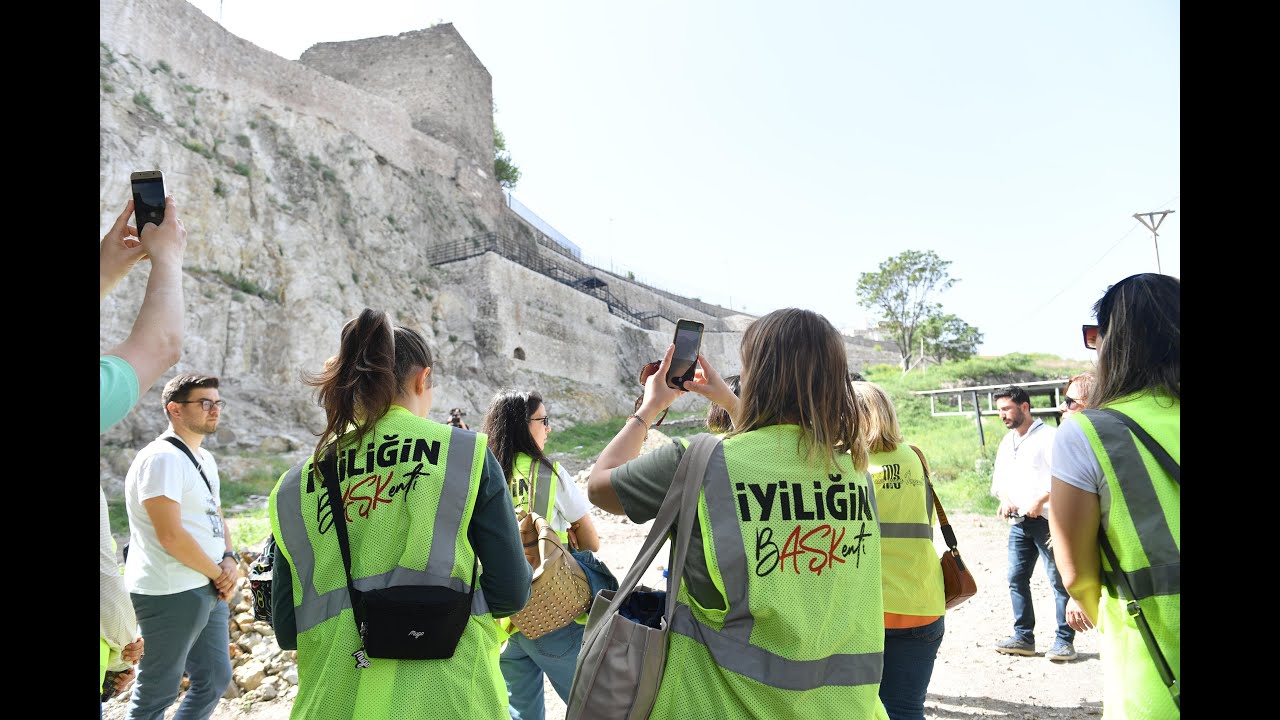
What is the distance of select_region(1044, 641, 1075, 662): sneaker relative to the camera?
4856 millimetres

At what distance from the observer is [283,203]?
20.5 metres

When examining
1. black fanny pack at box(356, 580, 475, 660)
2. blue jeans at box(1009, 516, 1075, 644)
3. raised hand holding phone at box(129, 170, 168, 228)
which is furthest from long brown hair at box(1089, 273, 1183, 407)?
blue jeans at box(1009, 516, 1075, 644)

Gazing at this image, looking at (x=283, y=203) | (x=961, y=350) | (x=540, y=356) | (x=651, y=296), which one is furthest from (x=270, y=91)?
(x=961, y=350)

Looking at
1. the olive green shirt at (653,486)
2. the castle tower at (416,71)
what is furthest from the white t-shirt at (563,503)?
the castle tower at (416,71)

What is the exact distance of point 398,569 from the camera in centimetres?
181

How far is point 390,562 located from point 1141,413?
1875 millimetres

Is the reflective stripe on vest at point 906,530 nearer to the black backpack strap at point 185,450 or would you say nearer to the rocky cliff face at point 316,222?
the black backpack strap at point 185,450

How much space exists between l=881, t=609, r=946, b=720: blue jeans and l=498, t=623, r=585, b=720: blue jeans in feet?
4.10

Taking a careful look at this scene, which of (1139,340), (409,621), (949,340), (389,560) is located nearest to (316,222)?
(389,560)

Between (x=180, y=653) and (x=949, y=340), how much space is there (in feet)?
Result: 142

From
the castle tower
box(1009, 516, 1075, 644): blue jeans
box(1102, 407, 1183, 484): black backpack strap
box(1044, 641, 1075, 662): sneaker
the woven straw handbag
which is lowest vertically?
box(1044, 641, 1075, 662): sneaker

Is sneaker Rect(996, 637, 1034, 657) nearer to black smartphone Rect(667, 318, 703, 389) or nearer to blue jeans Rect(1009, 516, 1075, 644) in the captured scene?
blue jeans Rect(1009, 516, 1075, 644)

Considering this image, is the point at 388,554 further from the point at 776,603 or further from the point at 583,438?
the point at 583,438
